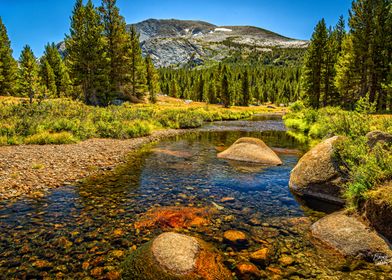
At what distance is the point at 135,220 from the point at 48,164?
7.92 meters

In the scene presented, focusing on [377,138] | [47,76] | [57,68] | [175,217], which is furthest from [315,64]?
[57,68]

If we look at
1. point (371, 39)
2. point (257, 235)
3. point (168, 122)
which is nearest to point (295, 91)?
point (371, 39)

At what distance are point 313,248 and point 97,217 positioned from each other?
650 cm

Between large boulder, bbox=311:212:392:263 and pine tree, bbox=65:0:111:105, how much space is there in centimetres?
4158

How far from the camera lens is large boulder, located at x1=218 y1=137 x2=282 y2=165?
17031mm

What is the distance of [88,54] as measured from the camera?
42.6 m

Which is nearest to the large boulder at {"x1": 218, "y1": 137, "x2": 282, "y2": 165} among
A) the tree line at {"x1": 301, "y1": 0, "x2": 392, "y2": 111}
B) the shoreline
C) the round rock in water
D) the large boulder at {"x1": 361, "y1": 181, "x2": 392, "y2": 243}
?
the shoreline

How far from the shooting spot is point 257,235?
782 centimetres

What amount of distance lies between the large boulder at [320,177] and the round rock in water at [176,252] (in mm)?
6656

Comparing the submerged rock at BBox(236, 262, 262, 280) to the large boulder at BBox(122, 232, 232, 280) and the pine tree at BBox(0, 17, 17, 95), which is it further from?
the pine tree at BBox(0, 17, 17, 95)

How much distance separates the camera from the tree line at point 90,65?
1655 inches

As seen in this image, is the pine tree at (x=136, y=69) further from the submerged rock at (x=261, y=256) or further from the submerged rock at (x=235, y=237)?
the submerged rock at (x=261, y=256)

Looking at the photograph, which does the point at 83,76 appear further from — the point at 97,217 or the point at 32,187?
the point at 97,217

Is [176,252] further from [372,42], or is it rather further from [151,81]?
[151,81]
